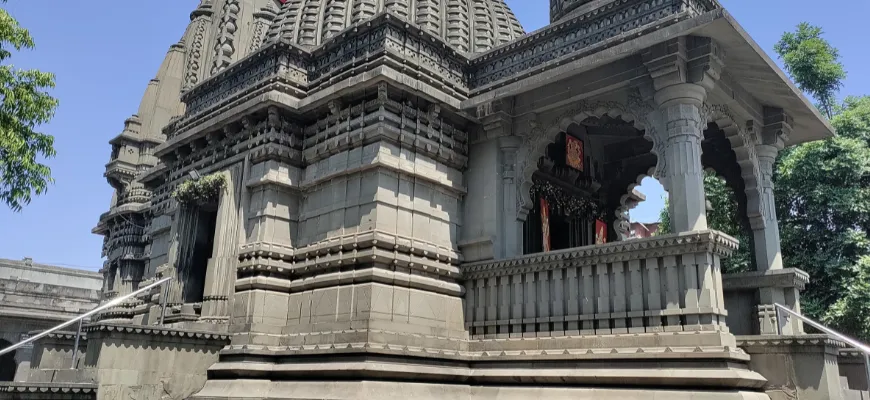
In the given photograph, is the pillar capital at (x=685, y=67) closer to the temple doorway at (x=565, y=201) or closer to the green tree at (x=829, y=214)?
the temple doorway at (x=565, y=201)

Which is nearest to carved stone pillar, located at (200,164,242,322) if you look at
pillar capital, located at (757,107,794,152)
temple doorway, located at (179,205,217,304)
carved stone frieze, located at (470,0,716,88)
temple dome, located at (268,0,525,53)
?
temple doorway, located at (179,205,217,304)

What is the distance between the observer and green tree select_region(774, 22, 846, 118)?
21.9m

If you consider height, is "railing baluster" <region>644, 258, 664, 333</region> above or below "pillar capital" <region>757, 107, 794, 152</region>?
below

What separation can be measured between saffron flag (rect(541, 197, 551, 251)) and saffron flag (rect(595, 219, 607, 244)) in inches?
89.7

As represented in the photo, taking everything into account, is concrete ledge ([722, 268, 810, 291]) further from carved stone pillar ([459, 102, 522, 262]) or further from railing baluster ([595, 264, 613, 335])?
carved stone pillar ([459, 102, 522, 262])

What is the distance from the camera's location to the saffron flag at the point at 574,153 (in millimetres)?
15320

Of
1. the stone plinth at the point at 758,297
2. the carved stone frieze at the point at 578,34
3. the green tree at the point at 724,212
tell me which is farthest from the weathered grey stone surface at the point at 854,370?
the green tree at the point at 724,212

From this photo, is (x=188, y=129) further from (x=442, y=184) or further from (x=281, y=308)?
(x=442, y=184)

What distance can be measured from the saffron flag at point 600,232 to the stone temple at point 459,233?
1739 millimetres

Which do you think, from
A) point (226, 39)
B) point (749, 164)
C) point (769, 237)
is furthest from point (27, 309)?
point (769, 237)

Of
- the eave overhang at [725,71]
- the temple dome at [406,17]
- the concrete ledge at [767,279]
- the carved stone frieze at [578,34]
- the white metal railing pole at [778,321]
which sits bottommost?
the white metal railing pole at [778,321]

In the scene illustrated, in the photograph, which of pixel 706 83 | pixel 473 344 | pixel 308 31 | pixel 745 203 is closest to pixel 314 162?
pixel 308 31

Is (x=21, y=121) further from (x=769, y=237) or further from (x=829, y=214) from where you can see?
(x=829, y=214)

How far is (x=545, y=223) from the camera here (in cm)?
1495
